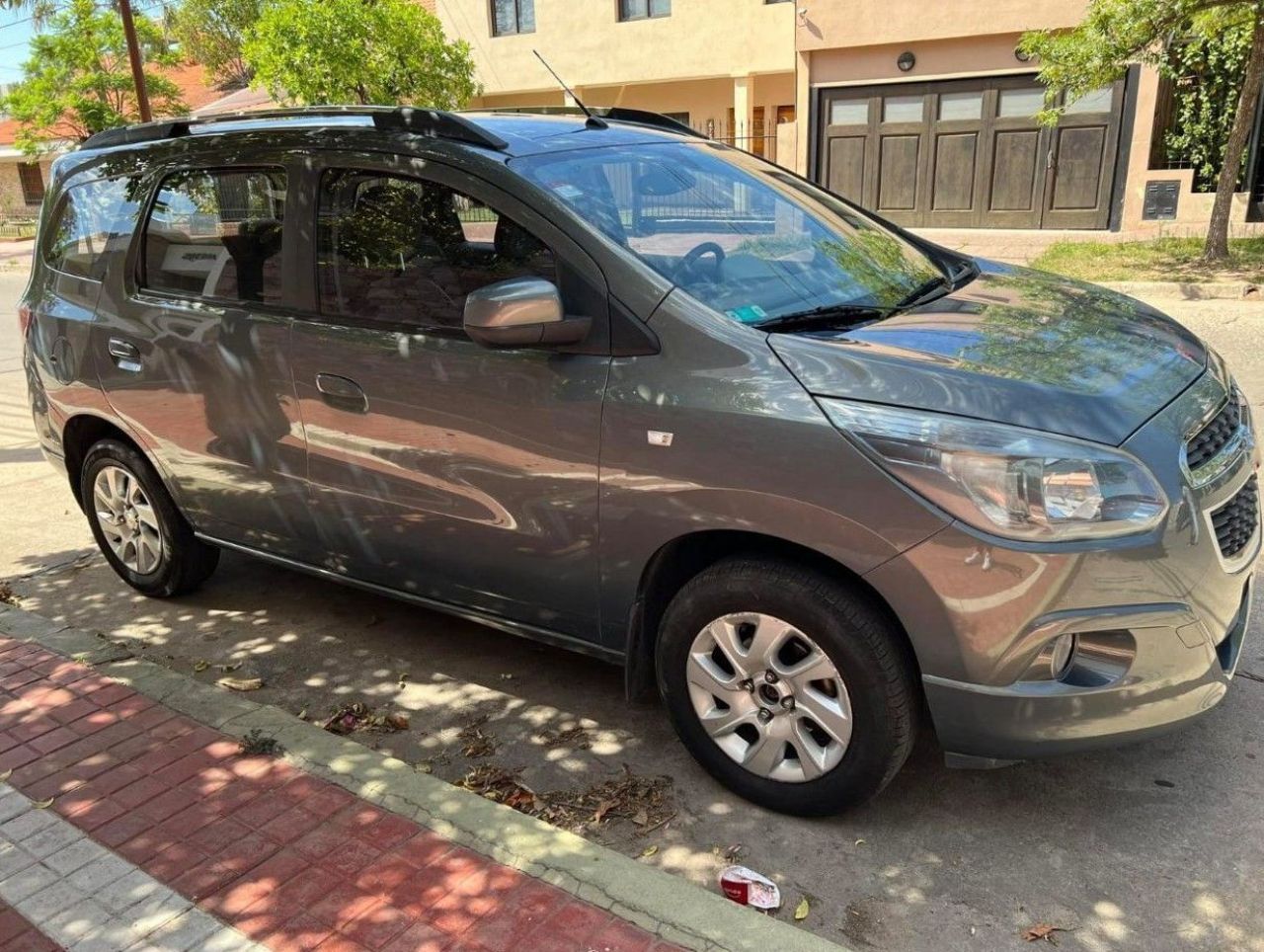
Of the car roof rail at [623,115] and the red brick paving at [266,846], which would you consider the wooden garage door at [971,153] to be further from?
the red brick paving at [266,846]

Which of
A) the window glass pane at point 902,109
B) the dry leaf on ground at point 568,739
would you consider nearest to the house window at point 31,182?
the window glass pane at point 902,109

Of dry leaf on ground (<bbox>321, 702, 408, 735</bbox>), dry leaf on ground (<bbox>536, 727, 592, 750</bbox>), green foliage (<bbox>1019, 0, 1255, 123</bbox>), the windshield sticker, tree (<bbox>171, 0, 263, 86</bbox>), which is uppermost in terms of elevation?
tree (<bbox>171, 0, 263, 86</bbox>)

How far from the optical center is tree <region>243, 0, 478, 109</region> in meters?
17.6

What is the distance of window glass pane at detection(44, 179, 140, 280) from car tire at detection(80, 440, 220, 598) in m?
0.82

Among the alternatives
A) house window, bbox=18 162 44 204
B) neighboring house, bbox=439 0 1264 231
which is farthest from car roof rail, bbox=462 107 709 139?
house window, bbox=18 162 44 204

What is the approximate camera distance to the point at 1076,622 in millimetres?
2461

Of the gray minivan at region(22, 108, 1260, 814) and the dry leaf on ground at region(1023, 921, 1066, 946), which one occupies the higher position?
the gray minivan at region(22, 108, 1260, 814)

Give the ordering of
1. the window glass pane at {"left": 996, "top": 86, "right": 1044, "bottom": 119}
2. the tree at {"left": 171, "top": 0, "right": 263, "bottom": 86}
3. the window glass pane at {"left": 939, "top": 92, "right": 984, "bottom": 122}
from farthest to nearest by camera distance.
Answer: the tree at {"left": 171, "top": 0, "right": 263, "bottom": 86}
the window glass pane at {"left": 939, "top": 92, "right": 984, "bottom": 122}
the window glass pane at {"left": 996, "top": 86, "right": 1044, "bottom": 119}

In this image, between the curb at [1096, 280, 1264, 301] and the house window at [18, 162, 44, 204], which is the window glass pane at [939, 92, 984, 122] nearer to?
the curb at [1096, 280, 1264, 301]

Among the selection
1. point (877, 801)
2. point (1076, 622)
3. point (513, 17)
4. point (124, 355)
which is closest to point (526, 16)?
point (513, 17)

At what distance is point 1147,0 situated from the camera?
1079 centimetres

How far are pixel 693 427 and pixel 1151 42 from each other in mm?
11379

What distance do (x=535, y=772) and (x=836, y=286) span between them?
188 centimetres

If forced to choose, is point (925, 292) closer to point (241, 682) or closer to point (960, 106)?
point (241, 682)
